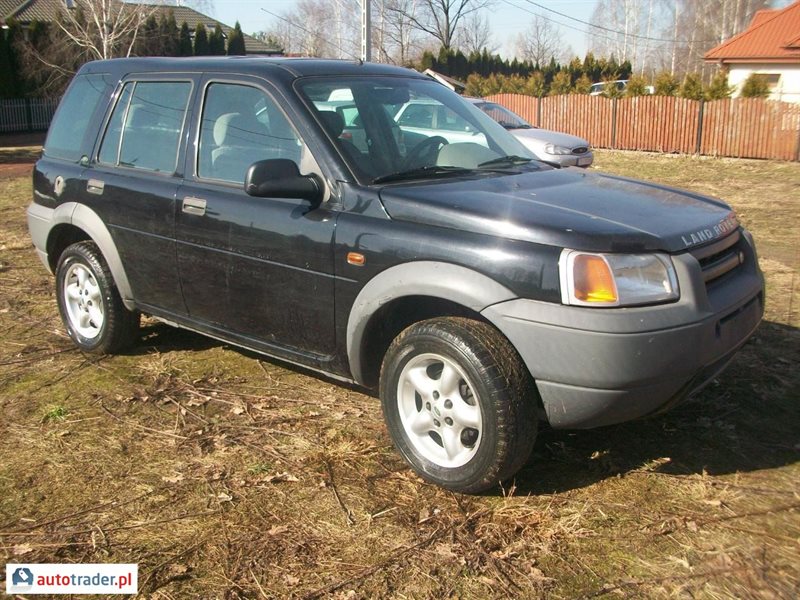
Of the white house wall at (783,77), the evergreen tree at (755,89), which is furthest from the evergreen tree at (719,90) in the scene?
the white house wall at (783,77)

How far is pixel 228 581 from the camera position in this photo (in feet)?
9.95

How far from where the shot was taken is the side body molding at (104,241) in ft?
16.7

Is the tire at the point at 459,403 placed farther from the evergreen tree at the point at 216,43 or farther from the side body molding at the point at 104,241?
the evergreen tree at the point at 216,43

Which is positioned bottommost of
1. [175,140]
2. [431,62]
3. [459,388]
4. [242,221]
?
[459,388]

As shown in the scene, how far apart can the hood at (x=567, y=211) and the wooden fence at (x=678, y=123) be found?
662 inches

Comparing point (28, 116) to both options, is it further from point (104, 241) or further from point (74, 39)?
point (104, 241)

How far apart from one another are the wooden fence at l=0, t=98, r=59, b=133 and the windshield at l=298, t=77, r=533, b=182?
2781 cm

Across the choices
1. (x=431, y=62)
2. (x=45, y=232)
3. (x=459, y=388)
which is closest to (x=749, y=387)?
(x=459, y=388)

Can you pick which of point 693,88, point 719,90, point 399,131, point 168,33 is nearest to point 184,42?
point 168,33

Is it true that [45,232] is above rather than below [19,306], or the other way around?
above

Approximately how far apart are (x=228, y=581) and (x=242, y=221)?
1.94 meters

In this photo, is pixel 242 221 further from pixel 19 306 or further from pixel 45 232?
pixel 19 306

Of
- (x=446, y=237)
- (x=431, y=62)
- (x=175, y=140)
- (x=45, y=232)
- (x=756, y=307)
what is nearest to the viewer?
(x=446, y=237)

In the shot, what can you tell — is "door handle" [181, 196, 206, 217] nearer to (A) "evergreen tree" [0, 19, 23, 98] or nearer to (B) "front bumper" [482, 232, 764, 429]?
(B) "front bumper" [482, 232, 764, 429]
